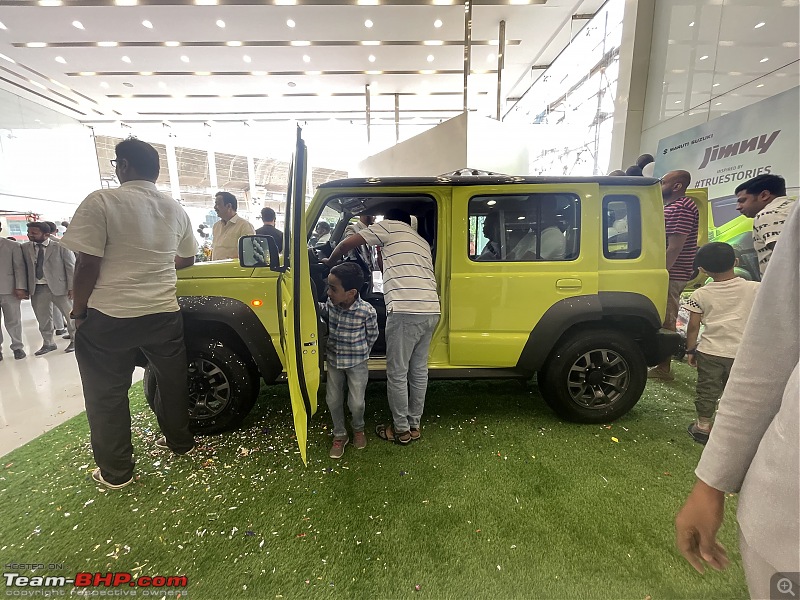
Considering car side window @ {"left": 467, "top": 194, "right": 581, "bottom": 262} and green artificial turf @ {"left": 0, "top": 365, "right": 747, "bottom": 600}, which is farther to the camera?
car side window @ {"left": 467, "top": 194, "right": 581, "bottom": 262}

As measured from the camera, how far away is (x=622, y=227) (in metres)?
2.47

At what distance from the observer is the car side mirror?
216cm

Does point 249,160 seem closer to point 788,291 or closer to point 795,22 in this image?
point 795,22

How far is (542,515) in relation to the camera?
1851 millimetres

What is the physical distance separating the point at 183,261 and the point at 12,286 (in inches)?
167

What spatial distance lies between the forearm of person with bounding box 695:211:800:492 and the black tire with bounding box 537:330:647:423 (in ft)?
6.16

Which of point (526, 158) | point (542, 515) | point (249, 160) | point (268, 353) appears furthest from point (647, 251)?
point (249, 160)

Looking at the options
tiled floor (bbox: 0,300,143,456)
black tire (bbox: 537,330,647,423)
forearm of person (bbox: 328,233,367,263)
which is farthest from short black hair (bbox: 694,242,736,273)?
tiled floor (bbox: 0,300,143,456)

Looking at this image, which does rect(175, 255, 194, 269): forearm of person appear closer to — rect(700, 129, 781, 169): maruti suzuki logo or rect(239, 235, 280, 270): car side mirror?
rect(239, 235, 280, 270): car side mirror

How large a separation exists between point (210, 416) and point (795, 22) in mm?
6832

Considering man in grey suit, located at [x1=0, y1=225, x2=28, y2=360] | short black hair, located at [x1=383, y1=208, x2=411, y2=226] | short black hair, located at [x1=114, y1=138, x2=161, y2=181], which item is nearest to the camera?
short black hair, located at [x1=114, y1=138, x2=161, y2=181]

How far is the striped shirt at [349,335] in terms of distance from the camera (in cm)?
223

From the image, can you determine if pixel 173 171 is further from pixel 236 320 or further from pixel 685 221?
pixel 685 221

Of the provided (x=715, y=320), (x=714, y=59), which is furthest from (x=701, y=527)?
(x=714, y=59)
